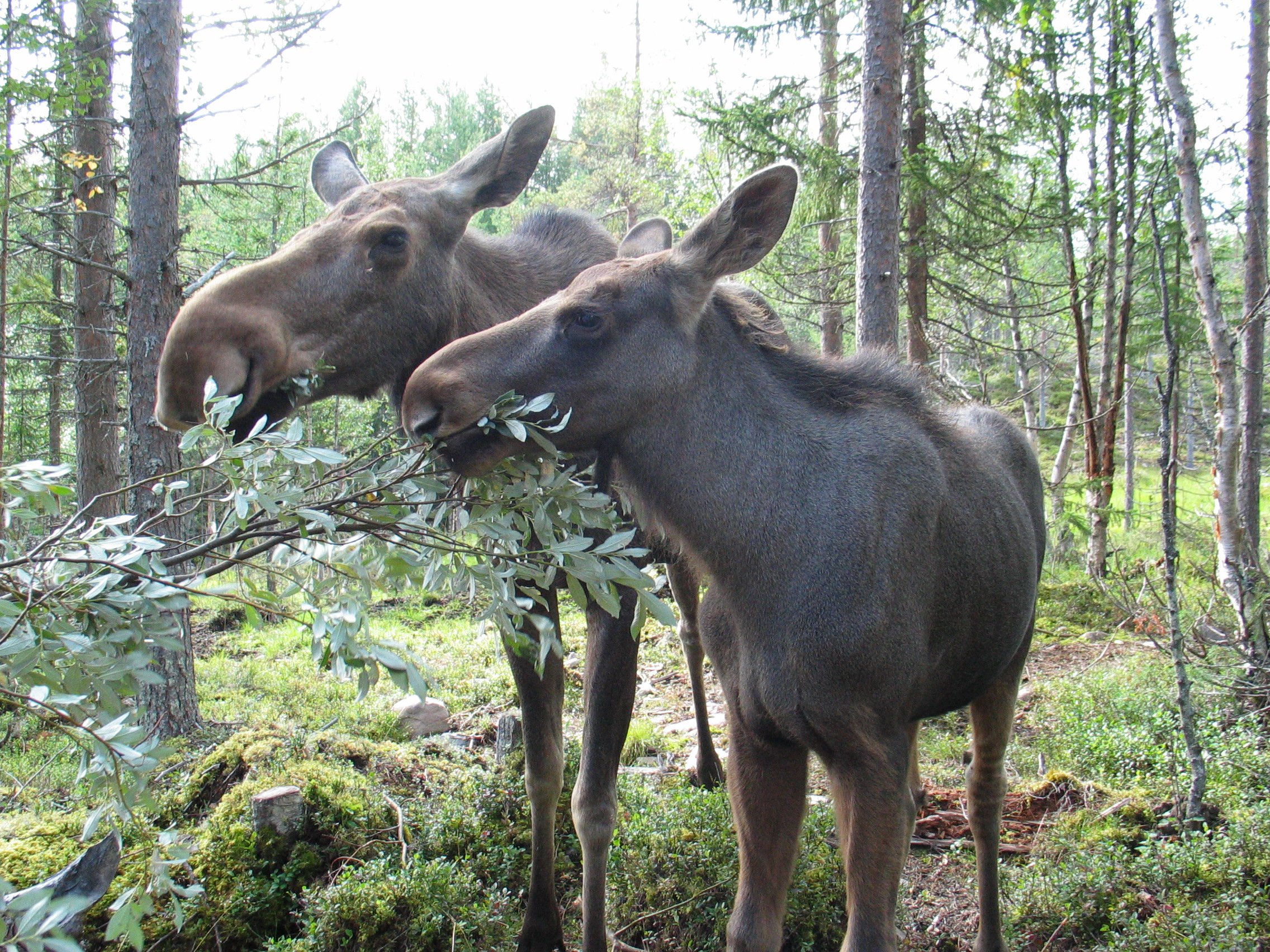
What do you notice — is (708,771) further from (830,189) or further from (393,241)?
(830,189)

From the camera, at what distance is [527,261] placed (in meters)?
4.05

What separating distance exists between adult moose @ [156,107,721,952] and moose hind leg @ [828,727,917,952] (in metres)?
1.25

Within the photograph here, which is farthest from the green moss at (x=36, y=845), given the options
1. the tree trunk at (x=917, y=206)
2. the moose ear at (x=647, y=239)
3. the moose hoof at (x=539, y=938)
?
the tree trunk at (x=917, y=206)

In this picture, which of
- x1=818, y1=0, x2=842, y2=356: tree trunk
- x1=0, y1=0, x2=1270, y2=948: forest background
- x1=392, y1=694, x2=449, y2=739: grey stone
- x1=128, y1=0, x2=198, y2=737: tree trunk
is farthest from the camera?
x1=818, y1=0, x2=842, y2=356: tree trunk

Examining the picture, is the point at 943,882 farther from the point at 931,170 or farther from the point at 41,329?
the point at 41,329

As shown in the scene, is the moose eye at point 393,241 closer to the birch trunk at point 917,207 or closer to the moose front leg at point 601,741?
the moose front leg at point 601,741

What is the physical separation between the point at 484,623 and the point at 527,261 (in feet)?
6.49

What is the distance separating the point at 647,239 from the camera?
12.7 feet

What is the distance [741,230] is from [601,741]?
232 centimetres

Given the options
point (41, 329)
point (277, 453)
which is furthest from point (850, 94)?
point (41, 329)

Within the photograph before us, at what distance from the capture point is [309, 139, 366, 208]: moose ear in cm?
406

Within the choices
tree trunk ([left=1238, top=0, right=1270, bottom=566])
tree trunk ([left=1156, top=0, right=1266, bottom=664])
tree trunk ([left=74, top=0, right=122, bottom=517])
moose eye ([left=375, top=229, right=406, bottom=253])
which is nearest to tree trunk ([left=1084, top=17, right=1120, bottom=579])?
tree trunk ([left=1238, top=0, right=1270, bottom=566])

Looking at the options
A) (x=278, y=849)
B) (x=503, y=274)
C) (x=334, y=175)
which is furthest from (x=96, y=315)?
(x=503, y=274)

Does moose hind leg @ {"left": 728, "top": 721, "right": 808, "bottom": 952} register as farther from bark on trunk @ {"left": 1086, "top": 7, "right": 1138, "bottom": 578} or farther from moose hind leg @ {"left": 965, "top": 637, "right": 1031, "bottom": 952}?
bark on trunk @ {"left": 1086, "top": 7, "right": 1138, "bottom": 578}
